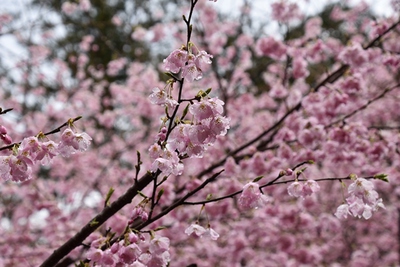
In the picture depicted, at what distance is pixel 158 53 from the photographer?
1501 cm

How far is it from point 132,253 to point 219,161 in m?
2.29

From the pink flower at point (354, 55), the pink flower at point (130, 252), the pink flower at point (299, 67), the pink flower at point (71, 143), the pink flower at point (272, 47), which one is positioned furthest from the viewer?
the pink flower at point (272, 47)

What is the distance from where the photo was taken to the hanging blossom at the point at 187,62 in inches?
75.1

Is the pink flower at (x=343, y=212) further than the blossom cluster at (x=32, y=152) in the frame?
Yes

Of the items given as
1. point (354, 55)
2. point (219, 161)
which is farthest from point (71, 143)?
point (354, 55)

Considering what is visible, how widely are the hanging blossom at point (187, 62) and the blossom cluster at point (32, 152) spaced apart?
588 millimetres

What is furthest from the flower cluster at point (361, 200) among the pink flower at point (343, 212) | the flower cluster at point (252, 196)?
the flower cluster at point (252, 196)

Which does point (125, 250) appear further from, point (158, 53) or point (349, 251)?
point (158, 53)

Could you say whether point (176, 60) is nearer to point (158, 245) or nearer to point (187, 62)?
point (187, 62)

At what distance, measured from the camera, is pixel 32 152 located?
73.1 inches

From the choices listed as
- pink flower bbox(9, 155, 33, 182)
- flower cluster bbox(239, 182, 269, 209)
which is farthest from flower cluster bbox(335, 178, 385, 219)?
pink flower bbox(9, 155, 33, 182)

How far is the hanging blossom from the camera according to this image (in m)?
1.91

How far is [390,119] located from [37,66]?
826 cm

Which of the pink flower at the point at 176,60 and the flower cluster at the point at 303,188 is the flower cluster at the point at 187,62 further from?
the flower cluster at the point at 303,188
